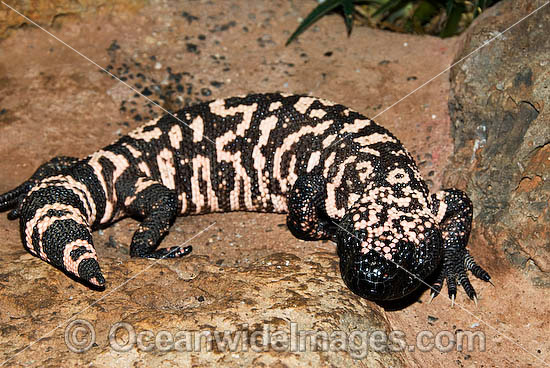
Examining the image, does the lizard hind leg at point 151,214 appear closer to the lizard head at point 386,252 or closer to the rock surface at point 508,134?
the lizard head at point 386,252

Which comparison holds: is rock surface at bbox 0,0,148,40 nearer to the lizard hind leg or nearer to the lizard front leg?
the lizard hind leg

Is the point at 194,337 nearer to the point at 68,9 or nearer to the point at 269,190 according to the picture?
the point at 269,190

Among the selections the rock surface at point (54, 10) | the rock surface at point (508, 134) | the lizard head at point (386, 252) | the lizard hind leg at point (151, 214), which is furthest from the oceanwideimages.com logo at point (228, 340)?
the rock surface at point (54, 10)

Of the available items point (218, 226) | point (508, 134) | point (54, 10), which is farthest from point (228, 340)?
point (54, 10)

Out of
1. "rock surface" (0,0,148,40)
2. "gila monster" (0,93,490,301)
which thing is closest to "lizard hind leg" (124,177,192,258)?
"gila monster" (0,93,490,301)

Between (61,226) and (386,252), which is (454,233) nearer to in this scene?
(386,252)
